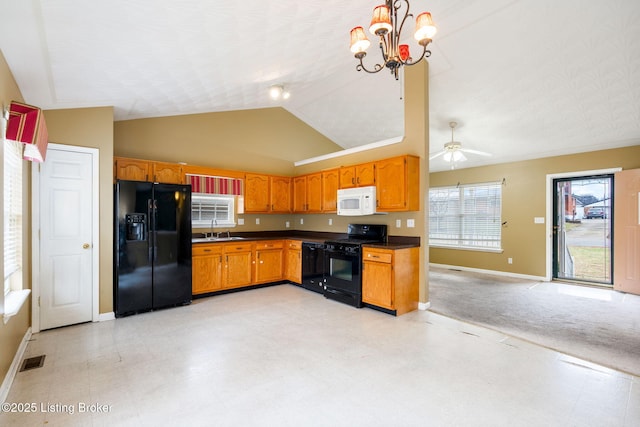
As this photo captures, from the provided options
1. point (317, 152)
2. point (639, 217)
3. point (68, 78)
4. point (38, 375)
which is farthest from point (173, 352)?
point (639, 217)

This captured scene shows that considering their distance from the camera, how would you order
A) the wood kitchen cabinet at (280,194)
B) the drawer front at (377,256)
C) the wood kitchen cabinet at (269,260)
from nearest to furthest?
the drawer front at (377,256) < the wood kitchen cabinet at (269,260) < the wood kitchen cabinet at (280,194)

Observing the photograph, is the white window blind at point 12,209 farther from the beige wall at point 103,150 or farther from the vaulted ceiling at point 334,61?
the beige wall at point 103,150

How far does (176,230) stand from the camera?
4078 mm

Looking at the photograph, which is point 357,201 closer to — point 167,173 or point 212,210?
point 212,210

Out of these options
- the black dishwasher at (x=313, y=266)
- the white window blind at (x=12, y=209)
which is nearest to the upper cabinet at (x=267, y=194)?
the black dishwasher at (x=313, y=266)

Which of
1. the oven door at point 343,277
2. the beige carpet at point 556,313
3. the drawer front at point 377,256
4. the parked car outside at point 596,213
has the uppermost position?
Answer: the parked car outside at point 596,213

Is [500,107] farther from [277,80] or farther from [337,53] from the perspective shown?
[277,80]

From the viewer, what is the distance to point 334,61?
13.2ft

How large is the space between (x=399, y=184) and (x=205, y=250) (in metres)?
3.04

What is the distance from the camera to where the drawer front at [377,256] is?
151 inches

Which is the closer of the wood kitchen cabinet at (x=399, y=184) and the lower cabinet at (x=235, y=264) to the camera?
the wood kitchen cabinet at (x=399, y=184)

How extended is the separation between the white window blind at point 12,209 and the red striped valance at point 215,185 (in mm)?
2195

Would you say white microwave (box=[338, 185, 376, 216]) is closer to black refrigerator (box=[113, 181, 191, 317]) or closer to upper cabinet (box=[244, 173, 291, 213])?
upper cabinet (box=[244, 173, 291, 213])

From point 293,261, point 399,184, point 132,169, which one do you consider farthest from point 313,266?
point 132,169
